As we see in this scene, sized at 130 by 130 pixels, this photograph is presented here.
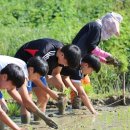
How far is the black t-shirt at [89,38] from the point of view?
736 cm

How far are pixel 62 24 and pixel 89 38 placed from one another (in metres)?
4.60

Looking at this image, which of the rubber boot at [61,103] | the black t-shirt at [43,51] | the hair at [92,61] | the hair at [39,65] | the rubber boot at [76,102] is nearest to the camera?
the hair at [39,65]

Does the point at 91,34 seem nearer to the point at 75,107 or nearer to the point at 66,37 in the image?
the point at 75,107

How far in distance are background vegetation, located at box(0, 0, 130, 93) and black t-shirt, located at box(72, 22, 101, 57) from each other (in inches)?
68.7

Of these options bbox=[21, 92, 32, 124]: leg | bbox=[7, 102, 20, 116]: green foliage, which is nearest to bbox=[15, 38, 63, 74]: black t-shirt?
bbox=[21, 92, 32, 124]: leg

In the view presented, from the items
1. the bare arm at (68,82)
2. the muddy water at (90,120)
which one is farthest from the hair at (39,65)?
the bare arm at (68,82)

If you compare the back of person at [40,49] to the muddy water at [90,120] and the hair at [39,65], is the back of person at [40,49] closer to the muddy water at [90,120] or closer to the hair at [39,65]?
the hair at [39,65]

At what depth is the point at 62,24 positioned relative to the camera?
11.9m

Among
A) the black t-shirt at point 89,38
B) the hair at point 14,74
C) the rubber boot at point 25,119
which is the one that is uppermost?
the hair at point 14,74

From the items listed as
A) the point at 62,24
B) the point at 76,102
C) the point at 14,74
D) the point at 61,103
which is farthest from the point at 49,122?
the point at 62,24

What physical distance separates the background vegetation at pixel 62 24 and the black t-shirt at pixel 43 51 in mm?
2758

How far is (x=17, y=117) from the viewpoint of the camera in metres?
7.51

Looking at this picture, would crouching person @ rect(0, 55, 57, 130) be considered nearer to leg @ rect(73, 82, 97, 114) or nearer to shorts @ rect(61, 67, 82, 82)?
shorts @ rect(61, 67, 82, 82)

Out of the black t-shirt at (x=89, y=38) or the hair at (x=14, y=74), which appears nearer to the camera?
the hair at (x=14, y=74)
